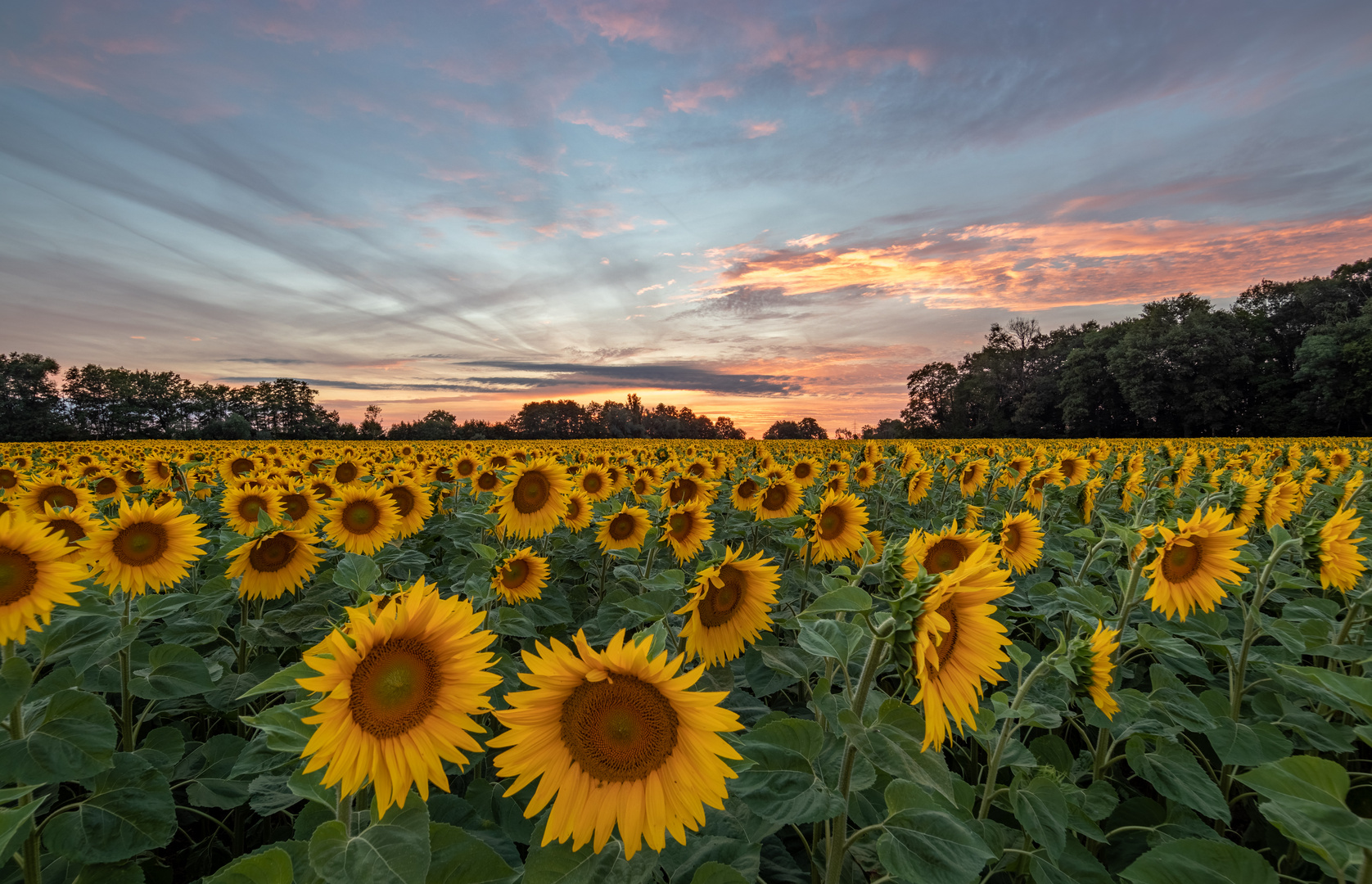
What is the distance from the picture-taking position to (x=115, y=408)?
223 ft

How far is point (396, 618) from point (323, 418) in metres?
78.4

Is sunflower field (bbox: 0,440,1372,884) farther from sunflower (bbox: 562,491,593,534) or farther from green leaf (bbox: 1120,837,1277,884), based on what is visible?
sunflower (bbox: 562,491,593,534)

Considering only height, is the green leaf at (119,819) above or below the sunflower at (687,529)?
below

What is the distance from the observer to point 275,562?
12.3ft

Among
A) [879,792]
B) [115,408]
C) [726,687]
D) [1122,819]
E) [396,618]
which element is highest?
[115,408]

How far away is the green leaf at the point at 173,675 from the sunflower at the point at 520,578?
145 cm

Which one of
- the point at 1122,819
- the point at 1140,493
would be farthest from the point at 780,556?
the point at 1140,493

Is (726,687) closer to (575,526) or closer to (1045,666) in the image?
(1045,666)

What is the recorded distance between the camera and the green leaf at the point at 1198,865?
4.91ft

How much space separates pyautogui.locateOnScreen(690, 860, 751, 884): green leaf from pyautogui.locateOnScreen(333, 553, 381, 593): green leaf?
167cm

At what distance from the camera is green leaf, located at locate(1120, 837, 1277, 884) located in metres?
1.50

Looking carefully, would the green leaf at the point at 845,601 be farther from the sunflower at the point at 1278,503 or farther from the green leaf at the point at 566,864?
the sunflower at the point at 1278,503

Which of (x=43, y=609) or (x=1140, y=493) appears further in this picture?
(x=1140, y=493)

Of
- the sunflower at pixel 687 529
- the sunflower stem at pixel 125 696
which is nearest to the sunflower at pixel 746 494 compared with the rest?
the sunflower at pixel 687 529
